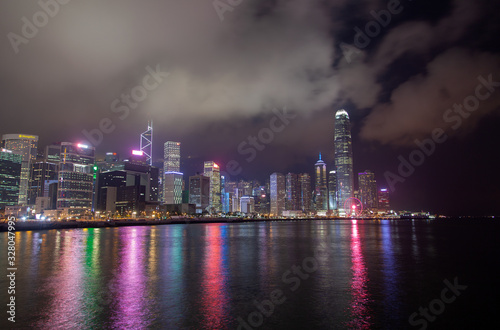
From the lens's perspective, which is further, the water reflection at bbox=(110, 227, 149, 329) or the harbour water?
the harbour water

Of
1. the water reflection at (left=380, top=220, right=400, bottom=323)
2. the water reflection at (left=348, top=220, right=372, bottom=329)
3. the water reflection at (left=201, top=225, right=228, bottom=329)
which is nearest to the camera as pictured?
the water reflection at (left=348, top=220, right=372, bottom=329)

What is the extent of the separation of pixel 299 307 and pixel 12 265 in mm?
26183

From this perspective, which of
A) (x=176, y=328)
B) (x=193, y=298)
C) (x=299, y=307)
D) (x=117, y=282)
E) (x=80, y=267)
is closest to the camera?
(x=176, y=328)

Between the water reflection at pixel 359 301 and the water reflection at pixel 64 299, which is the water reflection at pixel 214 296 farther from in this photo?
the water reflection at pixel 359 301

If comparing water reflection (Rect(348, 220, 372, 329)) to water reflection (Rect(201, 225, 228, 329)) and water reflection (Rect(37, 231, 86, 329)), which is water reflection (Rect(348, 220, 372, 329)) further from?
water reflection (Rect(37, 231, 86, 329))

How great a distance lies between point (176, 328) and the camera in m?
13.7

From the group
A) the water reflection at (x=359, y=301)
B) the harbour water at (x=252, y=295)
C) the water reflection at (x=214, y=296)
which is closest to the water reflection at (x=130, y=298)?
the harbour water at (x=252, y=295)

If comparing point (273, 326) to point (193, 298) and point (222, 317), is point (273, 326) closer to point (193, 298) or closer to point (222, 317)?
point (222, 317)

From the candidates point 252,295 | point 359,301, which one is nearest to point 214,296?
point 252,295

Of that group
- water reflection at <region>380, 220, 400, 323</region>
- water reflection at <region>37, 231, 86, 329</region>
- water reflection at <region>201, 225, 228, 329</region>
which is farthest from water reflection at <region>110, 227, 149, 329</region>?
water reflection at <region>380, 220, 400, 323</region>

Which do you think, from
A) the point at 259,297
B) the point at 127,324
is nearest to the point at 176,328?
the point at 127,324

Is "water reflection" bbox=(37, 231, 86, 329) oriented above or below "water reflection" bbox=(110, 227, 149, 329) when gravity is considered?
above

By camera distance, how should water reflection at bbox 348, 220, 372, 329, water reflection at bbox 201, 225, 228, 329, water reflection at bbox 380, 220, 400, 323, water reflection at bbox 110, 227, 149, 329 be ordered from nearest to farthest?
water reflection at bbox 110, 227, 149, 329
water reflection at bbox 348, 220, 372, 329
water reflection at bbox 201, 225, 228, 329
water reflection at bbox 380, 220, 400, 323

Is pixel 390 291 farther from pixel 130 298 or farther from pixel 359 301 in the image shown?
pixel 130 298
